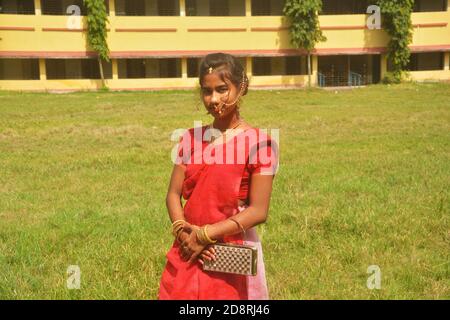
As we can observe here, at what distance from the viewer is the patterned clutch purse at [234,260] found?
1.97m

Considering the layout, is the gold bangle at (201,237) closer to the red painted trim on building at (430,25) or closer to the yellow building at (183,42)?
the yellow building at (183,42)

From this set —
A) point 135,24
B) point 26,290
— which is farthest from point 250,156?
point 135,24

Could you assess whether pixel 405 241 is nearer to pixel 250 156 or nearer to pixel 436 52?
pixel 250 156

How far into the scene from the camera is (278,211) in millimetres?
Answer: 4918

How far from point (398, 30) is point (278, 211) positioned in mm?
21887

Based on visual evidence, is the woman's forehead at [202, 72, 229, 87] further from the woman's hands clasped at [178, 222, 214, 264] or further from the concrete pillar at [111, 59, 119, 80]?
the concrete pillar at [111, 59, 119, 80]

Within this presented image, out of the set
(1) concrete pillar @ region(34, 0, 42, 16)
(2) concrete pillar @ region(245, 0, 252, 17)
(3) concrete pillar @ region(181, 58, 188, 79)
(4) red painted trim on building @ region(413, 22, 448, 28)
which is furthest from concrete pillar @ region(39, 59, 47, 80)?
(4) red painted trim on building @ region(413, 22, 448, 28)

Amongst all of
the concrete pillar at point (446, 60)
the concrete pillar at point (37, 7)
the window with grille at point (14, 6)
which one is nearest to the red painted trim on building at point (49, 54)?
the concrete pillar at point (37, 7)

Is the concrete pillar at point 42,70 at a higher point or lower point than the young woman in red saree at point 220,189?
higher

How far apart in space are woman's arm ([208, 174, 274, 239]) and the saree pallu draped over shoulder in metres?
0.05

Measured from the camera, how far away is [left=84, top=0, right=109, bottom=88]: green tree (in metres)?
22.8

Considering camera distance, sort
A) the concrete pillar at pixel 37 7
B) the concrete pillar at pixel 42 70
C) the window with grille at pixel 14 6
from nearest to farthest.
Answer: the concrete pillar at pixel 37 7 < the concrete pillar at pixel 42 70 < the window with grille at pixel 14 6

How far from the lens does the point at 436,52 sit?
26719 mm
